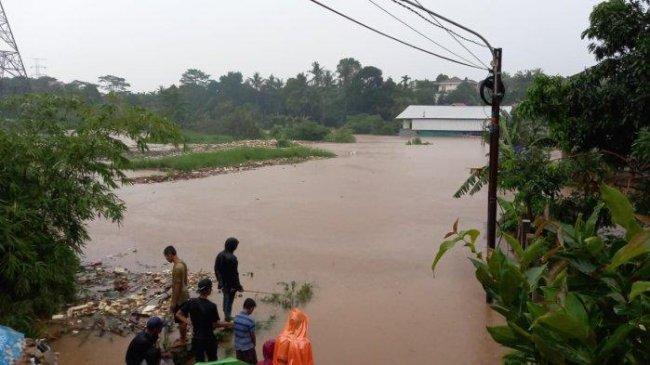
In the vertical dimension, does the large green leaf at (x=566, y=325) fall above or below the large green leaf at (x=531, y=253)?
below

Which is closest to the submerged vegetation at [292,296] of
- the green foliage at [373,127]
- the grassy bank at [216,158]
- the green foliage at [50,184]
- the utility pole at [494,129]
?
the green foliage at [50,184]

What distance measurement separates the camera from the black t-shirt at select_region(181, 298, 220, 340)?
5.16 m

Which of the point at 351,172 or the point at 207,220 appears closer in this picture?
the point at 207,220

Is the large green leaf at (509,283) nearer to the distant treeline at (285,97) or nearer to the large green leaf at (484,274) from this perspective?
the large green leaf at (484,274)

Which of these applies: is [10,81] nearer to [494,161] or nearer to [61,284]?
[61,284]

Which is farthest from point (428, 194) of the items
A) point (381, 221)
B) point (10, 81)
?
point (10, 81)

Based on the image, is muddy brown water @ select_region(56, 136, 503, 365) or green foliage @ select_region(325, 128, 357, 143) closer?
muddy brown water @ select_region(56, 136, 503, 365)

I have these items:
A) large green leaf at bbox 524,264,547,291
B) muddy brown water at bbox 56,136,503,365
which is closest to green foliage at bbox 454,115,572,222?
muddy brown water at bbox 56,136,503,365

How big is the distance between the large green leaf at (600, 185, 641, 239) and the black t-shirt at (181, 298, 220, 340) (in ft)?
13.9

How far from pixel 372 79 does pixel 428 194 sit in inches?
2130

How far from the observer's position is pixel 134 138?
309 inches

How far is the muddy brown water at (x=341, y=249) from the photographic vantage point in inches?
271

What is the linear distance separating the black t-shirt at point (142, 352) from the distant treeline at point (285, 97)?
5201 cm

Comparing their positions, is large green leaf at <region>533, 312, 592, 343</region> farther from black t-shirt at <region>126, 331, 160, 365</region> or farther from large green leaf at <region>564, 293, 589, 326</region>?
black t-shirt at <region>126, 331, 160, 365</region>
